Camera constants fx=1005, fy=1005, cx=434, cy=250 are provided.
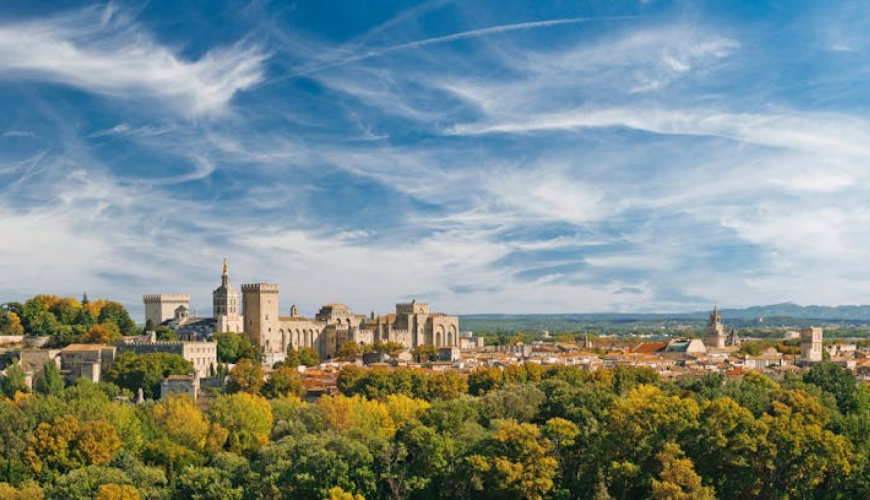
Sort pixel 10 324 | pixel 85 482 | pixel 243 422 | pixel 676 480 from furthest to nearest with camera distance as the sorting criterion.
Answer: pixel 10 324 → pixel 243 422 → pixel 85 482 → pixel 676 480

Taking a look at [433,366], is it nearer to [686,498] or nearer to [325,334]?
[325,334]

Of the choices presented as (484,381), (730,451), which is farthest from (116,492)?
(484,381)

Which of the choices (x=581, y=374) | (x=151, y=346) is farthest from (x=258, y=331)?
(x=581, y=374)

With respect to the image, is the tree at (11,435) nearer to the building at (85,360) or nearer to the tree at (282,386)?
the tree at (282,386)

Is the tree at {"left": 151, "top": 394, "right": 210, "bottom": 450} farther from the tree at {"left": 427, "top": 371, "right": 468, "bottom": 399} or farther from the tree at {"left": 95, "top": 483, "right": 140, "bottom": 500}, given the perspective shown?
the tree at {"left": 427, "top": 371, "right": 468, "bottom": 399}

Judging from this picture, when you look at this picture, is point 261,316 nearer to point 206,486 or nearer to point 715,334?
point 206,486
